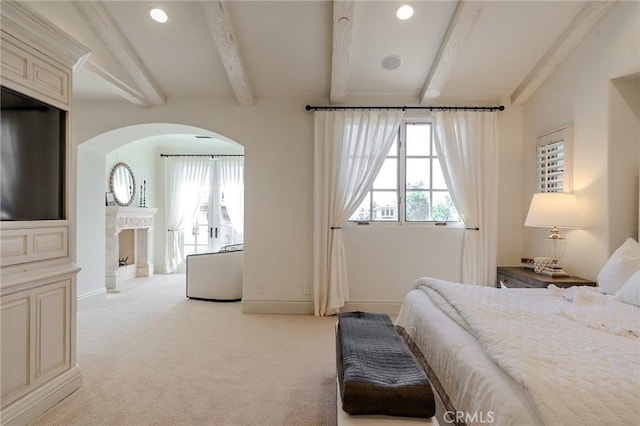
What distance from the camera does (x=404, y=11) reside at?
303 cm

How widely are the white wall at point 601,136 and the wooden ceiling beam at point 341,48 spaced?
217cm

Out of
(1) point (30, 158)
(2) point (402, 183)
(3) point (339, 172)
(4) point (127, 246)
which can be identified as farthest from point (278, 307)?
(4) point (127, 246)

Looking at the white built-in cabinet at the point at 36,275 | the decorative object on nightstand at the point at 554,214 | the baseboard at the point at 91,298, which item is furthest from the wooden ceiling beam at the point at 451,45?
the baseboard at the point at 91,298

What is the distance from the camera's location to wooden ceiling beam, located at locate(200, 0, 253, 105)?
2.87 metres

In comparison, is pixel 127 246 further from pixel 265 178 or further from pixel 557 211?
pixel 557 211

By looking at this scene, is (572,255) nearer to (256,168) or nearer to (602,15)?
(602,15)

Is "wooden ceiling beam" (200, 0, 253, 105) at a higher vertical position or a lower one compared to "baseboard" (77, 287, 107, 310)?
higher

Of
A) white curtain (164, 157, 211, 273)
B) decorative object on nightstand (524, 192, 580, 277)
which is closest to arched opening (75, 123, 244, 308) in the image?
white curtain (164, 157, 211, 273)

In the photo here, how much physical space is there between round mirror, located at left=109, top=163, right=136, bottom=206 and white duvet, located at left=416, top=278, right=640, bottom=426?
565 cm

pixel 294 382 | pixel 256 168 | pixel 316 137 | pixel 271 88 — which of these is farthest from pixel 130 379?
pixel 271 88

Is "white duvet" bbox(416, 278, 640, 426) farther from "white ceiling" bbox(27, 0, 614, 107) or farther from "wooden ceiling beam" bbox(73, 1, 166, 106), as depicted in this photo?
"wooden ceiling beam" bbox(73, 1, 166, 106)

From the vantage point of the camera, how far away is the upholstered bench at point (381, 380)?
135cm

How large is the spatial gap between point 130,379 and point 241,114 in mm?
2996

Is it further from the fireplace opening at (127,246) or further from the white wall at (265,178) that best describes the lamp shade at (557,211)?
the fireplace opening at (127,246)
